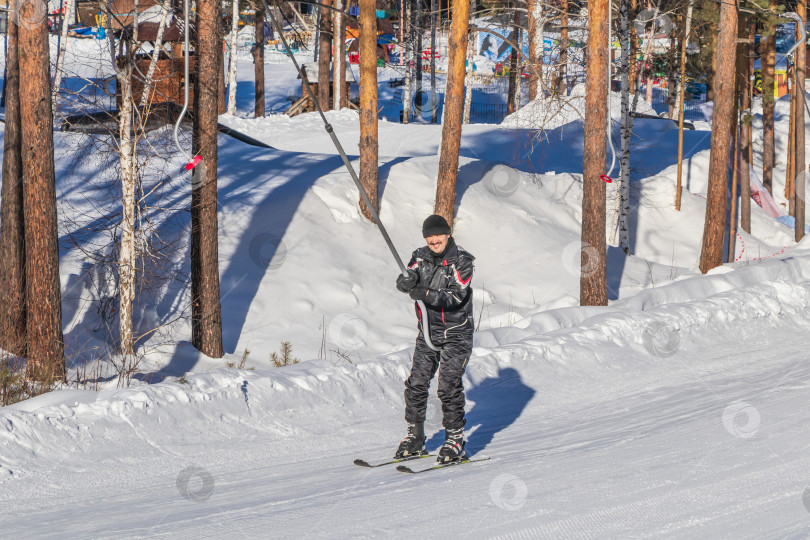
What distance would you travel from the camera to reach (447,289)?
668 cm

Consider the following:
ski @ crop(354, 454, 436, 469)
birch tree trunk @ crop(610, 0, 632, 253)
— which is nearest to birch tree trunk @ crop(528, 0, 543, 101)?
birch tree trunk @ crop(610, 0, 632, 253)

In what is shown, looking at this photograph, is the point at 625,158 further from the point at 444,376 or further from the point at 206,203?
the point at 444,376

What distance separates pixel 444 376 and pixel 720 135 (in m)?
14.4

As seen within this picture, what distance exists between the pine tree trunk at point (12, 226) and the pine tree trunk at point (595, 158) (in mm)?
9173

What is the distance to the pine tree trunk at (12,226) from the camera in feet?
41.8

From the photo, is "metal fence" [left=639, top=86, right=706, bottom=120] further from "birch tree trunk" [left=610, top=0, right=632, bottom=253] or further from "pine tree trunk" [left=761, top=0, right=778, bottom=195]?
"birch tree trunk" [left=610, top=0, right=632, bottom=253]

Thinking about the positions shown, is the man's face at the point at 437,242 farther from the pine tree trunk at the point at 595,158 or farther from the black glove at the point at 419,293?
the pine tree trunk at the point at 595,158

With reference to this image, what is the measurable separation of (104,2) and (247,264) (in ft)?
18.2

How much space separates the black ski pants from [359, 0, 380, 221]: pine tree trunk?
39.7 ft

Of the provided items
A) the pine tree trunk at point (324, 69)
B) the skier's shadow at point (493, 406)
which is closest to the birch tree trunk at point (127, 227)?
the skier's shadow at point (493, 406)

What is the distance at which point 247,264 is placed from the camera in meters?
16.8

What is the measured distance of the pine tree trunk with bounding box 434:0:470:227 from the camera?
58.7 feet

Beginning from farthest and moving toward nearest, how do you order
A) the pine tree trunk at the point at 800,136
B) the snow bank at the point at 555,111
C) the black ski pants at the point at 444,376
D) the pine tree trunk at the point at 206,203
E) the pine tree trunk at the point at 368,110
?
the snow bank at the point at 555,111
the pine tree trunk at the point at 800,136
the pine tree trunk at the point at 368,110
the pine tree trunk at the point at 206,203
the black ski pants at the point at 444,376

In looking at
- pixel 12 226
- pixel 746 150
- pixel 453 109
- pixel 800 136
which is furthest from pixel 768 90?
pixel 12 226
